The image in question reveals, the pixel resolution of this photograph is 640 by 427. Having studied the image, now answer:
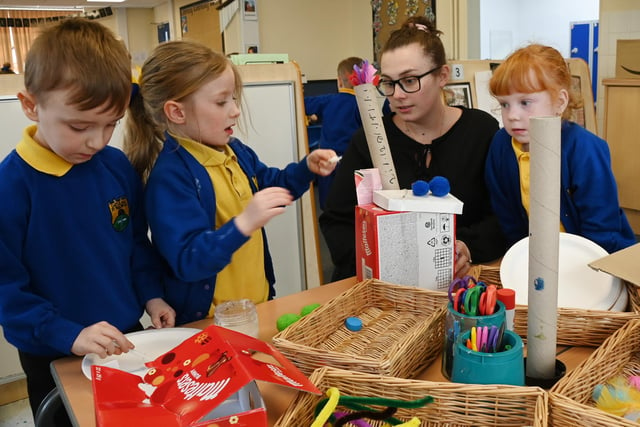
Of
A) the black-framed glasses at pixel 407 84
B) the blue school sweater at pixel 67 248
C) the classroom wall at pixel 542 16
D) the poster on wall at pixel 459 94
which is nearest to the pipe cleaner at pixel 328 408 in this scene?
the blue school sweater at pixel 67 248

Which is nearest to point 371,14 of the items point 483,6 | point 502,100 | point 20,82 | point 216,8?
point 483,6

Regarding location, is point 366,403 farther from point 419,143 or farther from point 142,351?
point 419,143

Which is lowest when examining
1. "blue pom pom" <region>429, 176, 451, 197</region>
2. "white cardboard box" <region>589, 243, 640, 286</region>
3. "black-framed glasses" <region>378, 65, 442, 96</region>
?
"white cardboard box" <region>589, 243, 640, 286</region>

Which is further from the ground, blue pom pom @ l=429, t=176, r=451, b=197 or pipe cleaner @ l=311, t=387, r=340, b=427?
blue pom pom @ l=429, t=176, r=451, b=197

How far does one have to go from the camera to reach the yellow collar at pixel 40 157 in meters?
1.05

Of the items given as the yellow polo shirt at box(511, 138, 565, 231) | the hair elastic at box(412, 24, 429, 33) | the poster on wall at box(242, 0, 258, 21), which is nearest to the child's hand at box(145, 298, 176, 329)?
the yellow polo shirt at box(511, 138, 565, 231)

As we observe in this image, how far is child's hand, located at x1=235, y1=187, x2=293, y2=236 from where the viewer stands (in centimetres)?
101

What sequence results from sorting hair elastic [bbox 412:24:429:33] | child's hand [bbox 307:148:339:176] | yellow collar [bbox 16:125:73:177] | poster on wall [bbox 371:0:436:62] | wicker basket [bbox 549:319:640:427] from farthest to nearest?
1. poster on wall [bbox 371:0:436:62]
2. hair elastic [bbox 412:24:429:33]
3. child's hand [bbox 307:148:339:176]
4. yellow collar [bbox 16:125:73:177]
5. wicker basket [bbox 549:319:640:427]

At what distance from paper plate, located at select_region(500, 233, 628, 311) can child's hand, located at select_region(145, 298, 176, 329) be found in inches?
25.7

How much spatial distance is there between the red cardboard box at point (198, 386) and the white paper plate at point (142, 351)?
167mm

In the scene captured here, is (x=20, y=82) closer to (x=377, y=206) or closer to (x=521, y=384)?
(x=377, y=206)

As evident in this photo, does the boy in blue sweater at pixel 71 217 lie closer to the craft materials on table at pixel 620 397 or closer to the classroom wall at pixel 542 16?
the craft materials on table at pixel 620 397

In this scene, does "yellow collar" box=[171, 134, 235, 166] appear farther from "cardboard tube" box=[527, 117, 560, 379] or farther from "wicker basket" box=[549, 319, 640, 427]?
"wicker basket" box=[549, 319, 640, 427]

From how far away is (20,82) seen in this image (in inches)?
83.3
